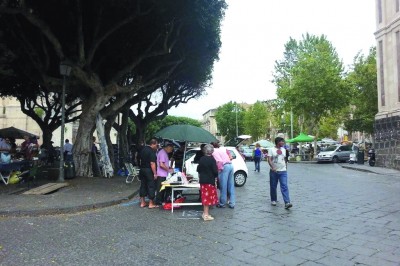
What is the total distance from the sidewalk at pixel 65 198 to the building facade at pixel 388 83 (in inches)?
635

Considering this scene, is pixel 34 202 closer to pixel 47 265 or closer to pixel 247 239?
pixel 47 265

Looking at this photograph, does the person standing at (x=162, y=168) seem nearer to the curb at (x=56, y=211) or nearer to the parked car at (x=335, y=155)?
the curb at (x=56, y=211)

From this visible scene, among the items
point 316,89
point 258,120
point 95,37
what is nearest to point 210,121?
point 258,120

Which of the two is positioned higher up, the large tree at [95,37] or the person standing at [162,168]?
the large tree at [95,37]

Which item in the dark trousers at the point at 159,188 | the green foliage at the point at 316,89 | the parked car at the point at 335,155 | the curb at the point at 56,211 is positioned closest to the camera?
the curb at the point at 56,211

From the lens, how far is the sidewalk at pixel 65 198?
818cm

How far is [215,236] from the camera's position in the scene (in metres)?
6.14

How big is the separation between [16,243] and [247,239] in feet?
12.0

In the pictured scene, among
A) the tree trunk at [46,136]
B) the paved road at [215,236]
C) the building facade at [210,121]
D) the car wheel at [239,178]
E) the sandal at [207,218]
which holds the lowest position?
the paved road at [215,236]

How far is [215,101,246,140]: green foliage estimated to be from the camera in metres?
79.2

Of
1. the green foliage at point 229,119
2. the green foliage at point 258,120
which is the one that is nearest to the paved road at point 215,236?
the green foliage at point 258,120

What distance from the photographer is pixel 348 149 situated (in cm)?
3200

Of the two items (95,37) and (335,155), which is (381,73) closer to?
(335,155)

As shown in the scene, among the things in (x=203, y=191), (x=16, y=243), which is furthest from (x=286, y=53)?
(x=16, y=243)
